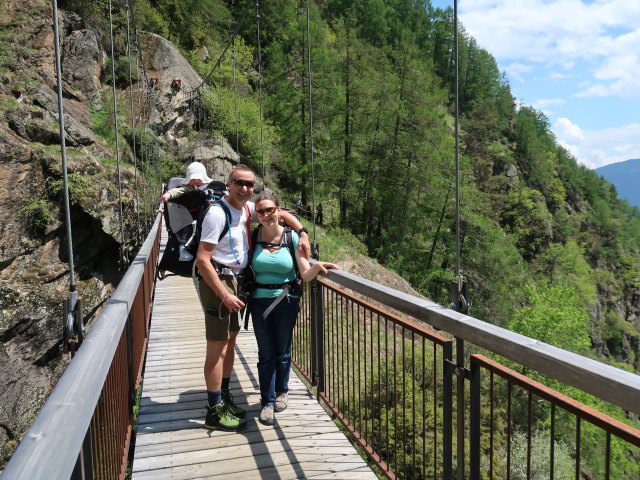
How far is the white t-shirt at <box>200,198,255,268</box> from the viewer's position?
7.98ft

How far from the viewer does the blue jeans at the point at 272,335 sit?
2695 mm

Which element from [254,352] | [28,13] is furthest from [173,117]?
[254,352]

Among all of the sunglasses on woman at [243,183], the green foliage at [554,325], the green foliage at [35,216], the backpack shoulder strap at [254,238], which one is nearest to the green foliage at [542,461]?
the backpack shoulder strap at [254,238]

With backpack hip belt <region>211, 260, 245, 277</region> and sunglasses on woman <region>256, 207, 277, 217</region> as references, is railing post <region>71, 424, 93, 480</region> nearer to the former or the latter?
backpack hip belt <region>211, 260, 245, 277</region>

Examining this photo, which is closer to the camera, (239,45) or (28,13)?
(28,13)

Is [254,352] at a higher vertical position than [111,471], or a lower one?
lower

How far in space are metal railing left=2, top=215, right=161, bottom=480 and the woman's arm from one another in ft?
2.95

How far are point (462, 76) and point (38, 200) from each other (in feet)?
230

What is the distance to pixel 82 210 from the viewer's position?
511 inches

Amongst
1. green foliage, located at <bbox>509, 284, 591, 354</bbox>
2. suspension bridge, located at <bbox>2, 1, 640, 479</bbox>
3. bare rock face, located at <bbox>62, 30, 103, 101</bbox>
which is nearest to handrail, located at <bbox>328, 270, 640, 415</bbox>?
suspension bridge, located at <bbox>2, 1, 640, 479</bbox>

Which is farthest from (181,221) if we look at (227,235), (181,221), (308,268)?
(308,268)

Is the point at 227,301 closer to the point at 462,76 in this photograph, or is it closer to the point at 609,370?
the point at 609,370

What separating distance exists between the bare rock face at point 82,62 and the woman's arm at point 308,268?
76.8 feet

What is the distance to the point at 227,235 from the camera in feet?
8.39
